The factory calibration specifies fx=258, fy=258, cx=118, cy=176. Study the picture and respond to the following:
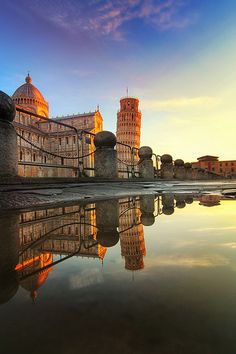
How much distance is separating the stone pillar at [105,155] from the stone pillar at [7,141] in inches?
158

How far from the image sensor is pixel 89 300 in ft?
2.22

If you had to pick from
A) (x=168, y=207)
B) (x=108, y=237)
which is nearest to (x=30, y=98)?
(x=168, y=207)

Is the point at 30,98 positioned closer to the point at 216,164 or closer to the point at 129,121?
the point at 129,121

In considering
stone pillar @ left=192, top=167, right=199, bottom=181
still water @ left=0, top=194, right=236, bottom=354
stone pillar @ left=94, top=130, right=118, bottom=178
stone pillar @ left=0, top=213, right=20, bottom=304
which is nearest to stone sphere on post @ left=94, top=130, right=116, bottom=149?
stone pillar @ left=94, top=130, right=118, bottom=178

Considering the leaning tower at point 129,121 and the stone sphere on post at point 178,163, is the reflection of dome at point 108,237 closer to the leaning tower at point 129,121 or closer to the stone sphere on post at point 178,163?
the stone sphere on post at point 178,163

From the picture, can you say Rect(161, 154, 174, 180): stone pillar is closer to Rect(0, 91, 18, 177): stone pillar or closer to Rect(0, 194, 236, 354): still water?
Rect(0, 91, 18, 177): stone pillar

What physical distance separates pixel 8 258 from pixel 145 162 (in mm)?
11983

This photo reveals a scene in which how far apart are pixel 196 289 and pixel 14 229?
4.60ft

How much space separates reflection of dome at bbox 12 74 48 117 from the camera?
58.9 metres

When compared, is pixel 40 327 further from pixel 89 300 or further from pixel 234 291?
pixel 234 291


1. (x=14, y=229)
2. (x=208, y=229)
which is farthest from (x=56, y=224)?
(x=208, y=229)

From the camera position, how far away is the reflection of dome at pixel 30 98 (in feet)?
193

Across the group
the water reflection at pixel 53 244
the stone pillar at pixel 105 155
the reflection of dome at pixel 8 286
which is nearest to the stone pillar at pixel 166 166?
the stone pillar at pixel 105 155

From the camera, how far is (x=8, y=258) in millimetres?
1144
